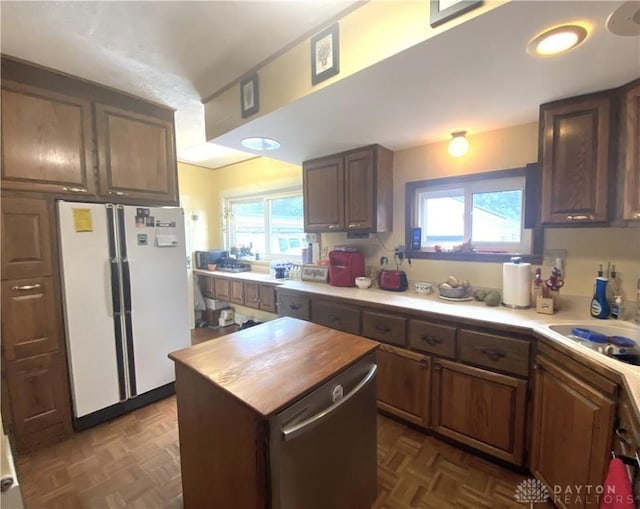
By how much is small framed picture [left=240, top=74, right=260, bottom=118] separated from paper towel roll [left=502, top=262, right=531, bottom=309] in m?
1.91

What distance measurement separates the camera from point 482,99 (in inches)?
63.5

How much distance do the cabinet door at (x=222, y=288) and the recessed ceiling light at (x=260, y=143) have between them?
1973 mm

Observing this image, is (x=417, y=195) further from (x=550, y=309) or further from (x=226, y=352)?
(x=226, y=352)

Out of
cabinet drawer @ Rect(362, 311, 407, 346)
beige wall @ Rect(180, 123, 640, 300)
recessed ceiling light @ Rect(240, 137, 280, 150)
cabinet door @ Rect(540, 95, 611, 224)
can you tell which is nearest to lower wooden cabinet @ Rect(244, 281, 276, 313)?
beige wall @ Rect(180, 123, 640, 300)

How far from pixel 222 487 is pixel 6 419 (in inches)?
67.5

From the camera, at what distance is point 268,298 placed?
10.7 ft

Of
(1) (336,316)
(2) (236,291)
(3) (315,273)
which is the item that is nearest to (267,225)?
(2) (236,291)

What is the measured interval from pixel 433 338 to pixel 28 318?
2.57 meters

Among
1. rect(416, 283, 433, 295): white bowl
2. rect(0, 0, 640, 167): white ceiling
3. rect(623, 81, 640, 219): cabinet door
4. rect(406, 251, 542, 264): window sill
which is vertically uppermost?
rect(0, 0, 640, 167): white ceiling

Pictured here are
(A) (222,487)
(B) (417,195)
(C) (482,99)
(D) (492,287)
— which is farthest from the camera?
(B) (417,195)

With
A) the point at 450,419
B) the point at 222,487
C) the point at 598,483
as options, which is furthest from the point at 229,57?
the point at 598,483

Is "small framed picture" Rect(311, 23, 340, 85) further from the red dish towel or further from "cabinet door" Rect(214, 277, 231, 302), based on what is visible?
"cabinet door" Rect(214, 277, 231, 302)

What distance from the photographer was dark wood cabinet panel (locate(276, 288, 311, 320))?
2.49m

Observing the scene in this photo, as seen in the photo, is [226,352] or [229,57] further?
[229,57]
